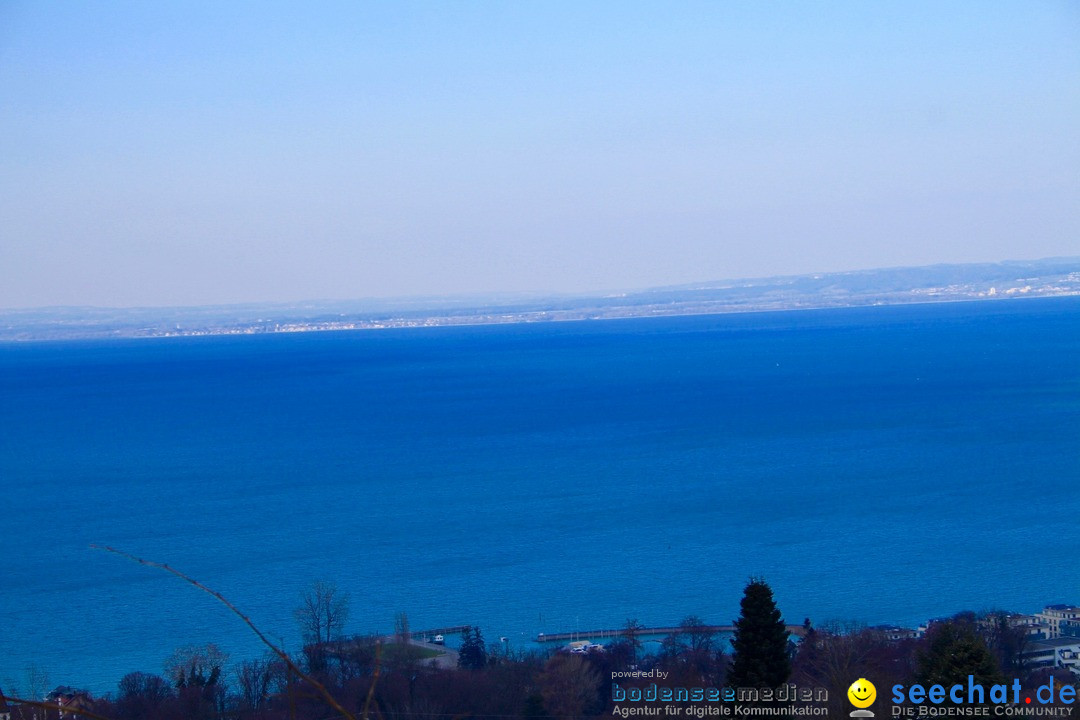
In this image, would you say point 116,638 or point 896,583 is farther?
point 896,583

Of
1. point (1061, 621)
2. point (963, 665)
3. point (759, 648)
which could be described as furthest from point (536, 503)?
point (963, 665)

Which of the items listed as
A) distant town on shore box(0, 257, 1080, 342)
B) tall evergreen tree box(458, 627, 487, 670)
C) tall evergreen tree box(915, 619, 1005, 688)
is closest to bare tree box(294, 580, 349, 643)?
tall evergreen tree box(458, 627, 487, 670)

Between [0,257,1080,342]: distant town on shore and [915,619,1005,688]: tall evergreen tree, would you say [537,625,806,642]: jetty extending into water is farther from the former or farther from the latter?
[0,257,1080,342]: distant town on shore

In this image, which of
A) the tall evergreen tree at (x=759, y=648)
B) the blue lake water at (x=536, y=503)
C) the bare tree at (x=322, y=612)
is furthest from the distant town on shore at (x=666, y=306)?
the tall evergreen tree at (x=759, y=648)

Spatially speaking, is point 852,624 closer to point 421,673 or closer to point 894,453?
point 421,673

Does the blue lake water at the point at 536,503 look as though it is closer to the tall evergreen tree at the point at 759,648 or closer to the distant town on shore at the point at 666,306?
the tall evergreen tree at the point at 759,648

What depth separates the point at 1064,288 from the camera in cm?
12106

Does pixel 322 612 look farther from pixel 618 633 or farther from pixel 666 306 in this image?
pixel 666 306

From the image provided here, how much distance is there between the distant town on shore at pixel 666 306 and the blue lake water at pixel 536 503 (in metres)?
85.7

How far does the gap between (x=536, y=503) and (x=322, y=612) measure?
7.96 meters

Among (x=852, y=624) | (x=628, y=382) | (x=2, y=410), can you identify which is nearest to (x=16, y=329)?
(x=2, y=410)

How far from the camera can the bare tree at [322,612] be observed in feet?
35.7

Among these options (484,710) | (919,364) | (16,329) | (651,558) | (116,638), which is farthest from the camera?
(16,329)

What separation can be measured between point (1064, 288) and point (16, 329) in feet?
443
